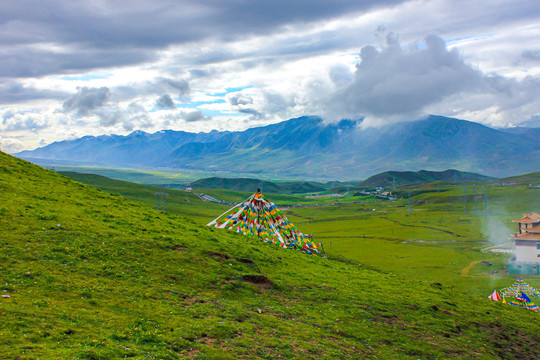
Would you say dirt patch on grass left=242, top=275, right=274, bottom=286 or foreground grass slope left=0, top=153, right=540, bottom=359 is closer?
foreground grass slope left=0, top=153, right=540, bottom=359

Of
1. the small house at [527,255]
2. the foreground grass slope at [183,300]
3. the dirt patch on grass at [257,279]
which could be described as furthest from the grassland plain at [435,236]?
the dirt patch on grass at [257,279]

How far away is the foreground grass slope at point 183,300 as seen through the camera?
13633mm

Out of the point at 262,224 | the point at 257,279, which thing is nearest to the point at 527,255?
the point at 262,224

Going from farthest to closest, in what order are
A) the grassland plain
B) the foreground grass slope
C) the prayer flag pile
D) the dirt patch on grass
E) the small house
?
1. the small house
2. the grassland plain
3. the prayer flag pile
4. the dirt patch on grass
5. the foreground grass slope

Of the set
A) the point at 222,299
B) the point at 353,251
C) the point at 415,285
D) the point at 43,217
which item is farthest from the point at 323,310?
the point at 353,251

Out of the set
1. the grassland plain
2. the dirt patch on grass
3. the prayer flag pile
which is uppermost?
the prayer flag pile

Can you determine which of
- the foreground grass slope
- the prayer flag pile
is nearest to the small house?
the foreground grass slope

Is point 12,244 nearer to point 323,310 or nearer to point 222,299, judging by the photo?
point 222,299

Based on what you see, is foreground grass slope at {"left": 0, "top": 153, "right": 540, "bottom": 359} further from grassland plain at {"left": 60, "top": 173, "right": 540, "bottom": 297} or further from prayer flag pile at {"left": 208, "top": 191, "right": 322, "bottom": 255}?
grassland plain at {"left": 60, "top": 173, "right": 540, "bottom": 297}

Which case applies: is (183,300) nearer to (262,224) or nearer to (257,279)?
(257,279)

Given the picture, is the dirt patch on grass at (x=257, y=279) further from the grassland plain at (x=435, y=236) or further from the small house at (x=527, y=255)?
the small house at (x=527, y=255)

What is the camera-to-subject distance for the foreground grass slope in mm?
13633

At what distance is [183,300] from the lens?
60.1 ft

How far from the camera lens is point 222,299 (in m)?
19.6
